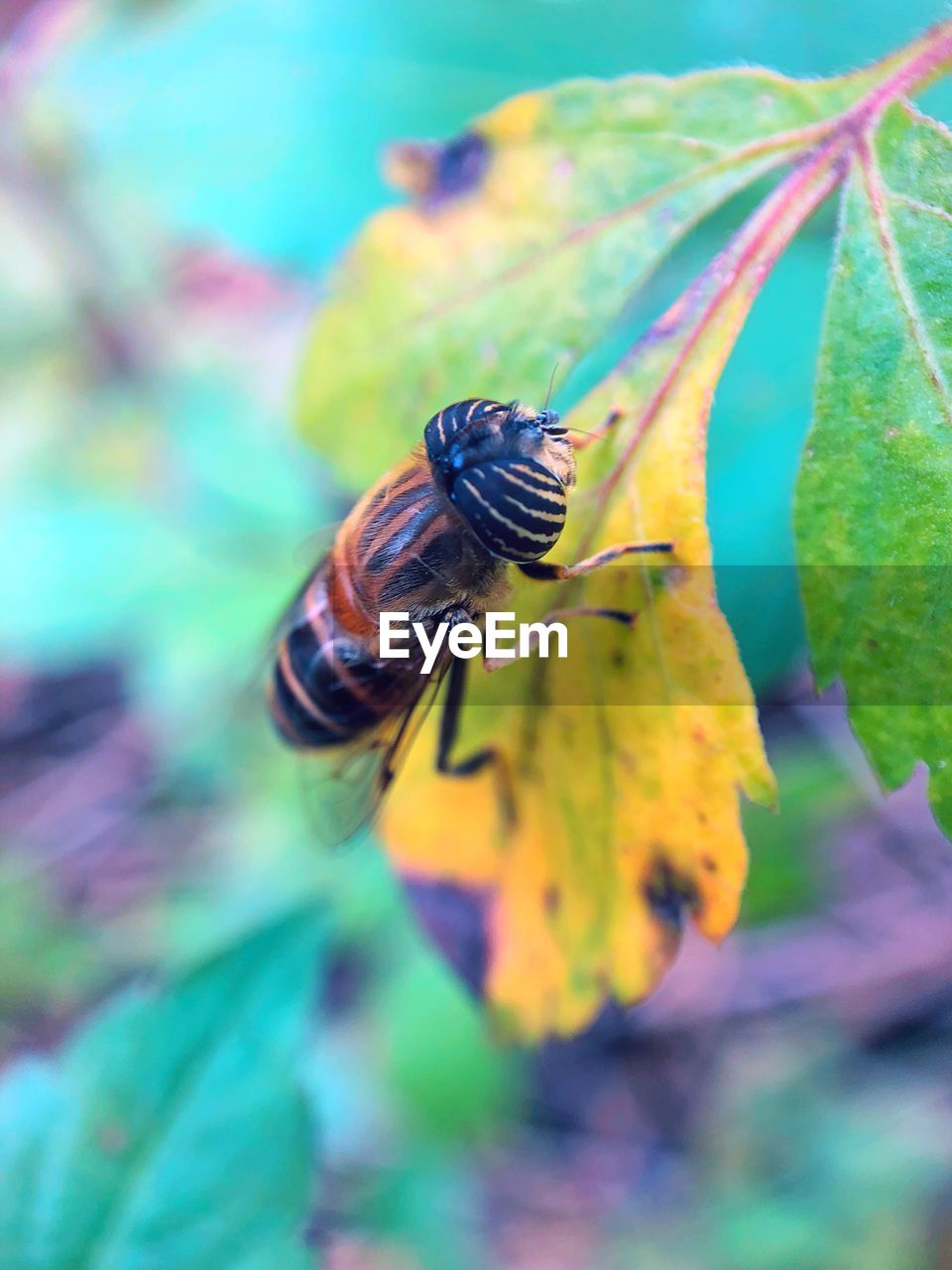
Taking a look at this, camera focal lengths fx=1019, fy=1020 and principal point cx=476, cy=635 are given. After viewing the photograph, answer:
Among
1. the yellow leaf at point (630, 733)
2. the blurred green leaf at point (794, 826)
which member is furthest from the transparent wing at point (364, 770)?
the blurred green leaf at point (794, 826)

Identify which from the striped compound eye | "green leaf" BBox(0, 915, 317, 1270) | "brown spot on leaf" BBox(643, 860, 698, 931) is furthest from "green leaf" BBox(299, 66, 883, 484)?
"green leaf" BBox(0, 915, 317, 1270)

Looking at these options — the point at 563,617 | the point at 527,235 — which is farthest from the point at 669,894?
the point at 527,235

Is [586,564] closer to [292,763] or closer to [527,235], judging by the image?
[527,235]

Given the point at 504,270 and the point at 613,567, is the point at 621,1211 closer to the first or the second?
the point at 613,567

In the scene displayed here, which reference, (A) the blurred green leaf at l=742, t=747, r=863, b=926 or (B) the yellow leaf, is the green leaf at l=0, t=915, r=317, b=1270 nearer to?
(B) the yellow leaf

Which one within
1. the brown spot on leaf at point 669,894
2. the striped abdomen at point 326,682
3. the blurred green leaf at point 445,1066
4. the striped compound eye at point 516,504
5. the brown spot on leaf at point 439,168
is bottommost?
the blurred green leaf at point 445,1066

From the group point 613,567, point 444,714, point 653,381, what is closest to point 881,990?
point 444,714

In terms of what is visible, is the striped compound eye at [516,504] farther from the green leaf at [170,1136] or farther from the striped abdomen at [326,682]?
the green leaf at [170,1136]
